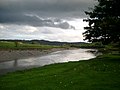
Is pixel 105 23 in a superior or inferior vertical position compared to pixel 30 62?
superior

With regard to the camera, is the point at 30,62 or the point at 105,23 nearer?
the point at 105,23

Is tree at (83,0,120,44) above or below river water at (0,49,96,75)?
above

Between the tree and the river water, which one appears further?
the river water

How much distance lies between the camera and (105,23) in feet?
145

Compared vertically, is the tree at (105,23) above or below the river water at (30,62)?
above

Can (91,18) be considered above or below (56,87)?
above

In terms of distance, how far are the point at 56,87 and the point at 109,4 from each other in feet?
A: 89.2

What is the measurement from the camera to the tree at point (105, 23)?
43.8 metres

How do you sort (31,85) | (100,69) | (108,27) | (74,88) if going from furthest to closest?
1. (108,27)
2. (100,69)
3. (31,85)
4. (74,88)

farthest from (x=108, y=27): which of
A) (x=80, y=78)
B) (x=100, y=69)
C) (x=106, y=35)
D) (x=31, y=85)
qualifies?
(x=31, y=85)

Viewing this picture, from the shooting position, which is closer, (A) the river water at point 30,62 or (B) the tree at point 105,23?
(B) the tree at point 105,23

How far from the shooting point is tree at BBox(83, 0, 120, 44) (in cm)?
4381

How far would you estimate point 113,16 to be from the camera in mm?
47312

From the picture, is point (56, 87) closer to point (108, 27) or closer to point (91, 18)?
point (108, 27)
